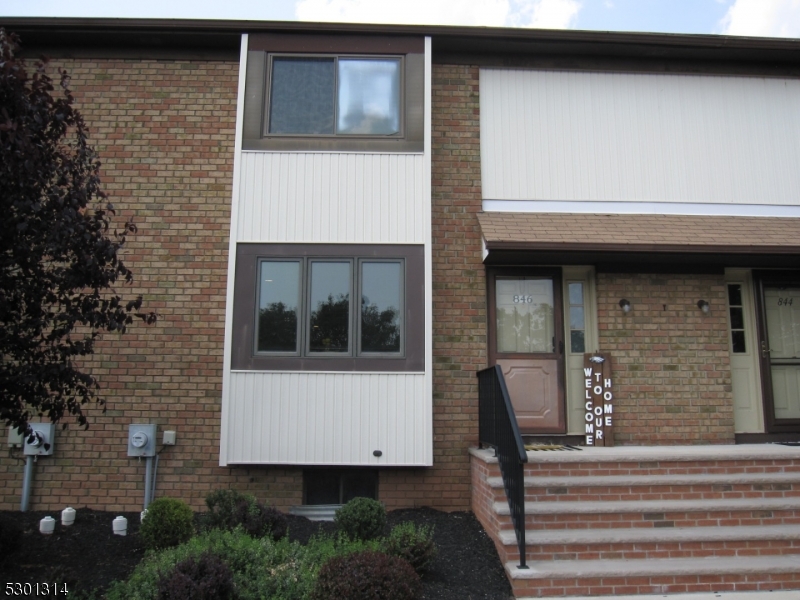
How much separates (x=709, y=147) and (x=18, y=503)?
8903 mm

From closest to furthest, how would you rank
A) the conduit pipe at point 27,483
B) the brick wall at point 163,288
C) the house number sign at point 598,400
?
1. the conduit pipe at point 27,483
2. the brick wall at point 163,288
3. the house number sign at point 598,400

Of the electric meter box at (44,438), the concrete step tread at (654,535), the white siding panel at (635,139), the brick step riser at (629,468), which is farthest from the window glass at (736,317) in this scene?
the electric meter box at (44,438)

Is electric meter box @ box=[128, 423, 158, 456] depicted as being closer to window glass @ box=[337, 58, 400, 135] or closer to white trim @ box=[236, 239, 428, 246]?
white trim @ box=[236, 239, 428, 246]

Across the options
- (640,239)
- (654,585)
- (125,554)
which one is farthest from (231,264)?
(654,585)

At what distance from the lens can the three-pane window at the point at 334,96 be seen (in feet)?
26.0

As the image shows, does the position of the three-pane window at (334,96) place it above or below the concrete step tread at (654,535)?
above

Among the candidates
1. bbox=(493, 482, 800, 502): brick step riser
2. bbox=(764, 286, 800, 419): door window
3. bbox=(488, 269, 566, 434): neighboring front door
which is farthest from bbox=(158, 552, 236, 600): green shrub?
bbox=(764, 286, 800, 419): door window

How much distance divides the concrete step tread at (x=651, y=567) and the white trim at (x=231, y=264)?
10.9 ft

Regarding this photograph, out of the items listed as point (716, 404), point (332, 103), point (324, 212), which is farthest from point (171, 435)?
point (716, 404)

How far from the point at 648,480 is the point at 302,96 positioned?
18.1 ft

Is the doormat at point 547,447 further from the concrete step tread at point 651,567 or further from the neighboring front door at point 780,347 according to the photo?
the neighboring front door at point 780,347

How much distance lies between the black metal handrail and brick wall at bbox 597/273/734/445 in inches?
66.2

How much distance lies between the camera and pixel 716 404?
7.91 metres

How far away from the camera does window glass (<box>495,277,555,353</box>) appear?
805cm
